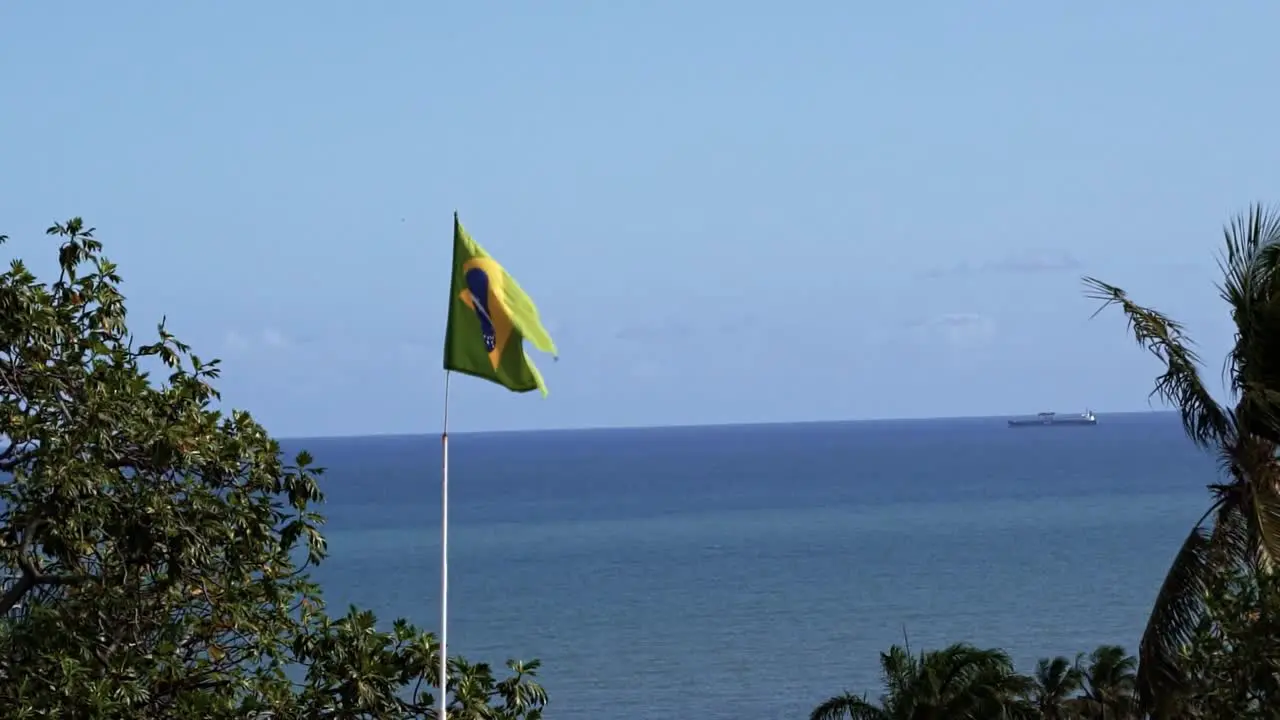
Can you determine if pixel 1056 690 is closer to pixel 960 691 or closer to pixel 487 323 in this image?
pixel 960 691

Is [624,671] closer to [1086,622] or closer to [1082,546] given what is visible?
[1086,622]

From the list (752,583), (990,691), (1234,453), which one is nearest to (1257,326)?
(1234,453)

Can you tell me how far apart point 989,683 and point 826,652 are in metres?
46.5

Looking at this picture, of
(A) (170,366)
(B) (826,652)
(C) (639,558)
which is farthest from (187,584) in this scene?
(C) (639,558)

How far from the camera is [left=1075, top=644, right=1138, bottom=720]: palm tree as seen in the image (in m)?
28.8

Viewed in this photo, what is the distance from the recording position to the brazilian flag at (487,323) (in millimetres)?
15273

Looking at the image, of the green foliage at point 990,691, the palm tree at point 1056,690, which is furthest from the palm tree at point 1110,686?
the palm tree at point 1056,690

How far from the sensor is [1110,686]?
29.4m

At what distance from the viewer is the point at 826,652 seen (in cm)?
7369

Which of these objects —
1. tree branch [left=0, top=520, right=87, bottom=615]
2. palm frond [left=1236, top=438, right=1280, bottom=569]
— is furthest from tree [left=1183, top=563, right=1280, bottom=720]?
tree branch [left=0, top=520, right=87, bottom=615]

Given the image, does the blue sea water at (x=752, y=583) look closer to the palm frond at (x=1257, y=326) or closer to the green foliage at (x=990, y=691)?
the green foliage at (x=990, y=691)

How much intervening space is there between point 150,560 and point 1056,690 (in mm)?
17488

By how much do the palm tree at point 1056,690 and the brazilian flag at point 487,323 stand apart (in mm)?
15624

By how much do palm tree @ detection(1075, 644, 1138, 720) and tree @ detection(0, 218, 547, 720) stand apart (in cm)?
1443
